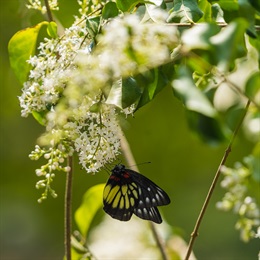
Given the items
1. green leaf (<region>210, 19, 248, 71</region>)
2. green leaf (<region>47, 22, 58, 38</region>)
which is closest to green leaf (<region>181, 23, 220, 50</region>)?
green leaf (<region>210, 19, 248, 71</region>)

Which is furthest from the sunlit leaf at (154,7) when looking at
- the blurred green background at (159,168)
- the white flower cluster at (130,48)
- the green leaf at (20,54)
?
the blurred green background at (159,168)

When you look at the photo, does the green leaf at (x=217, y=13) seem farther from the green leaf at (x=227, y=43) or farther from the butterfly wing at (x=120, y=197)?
the butterfly wing at (x=120, y=197)

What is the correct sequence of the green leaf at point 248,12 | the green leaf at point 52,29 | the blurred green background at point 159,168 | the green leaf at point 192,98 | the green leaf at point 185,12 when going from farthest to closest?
the blurred green background at point 159,168, the green leaf at point 52,29, the green leaf at point 185,12, the green leaf at point 248,12, the green leaf at point 192,98

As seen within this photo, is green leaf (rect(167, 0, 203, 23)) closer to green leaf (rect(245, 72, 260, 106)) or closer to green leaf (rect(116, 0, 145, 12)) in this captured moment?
green leaf (rect(116, 0, 145, 12))

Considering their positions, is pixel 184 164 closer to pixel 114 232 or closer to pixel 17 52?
pixel 114 232

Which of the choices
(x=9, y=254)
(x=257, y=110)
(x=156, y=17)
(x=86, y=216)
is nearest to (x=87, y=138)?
(x=156, y=17)

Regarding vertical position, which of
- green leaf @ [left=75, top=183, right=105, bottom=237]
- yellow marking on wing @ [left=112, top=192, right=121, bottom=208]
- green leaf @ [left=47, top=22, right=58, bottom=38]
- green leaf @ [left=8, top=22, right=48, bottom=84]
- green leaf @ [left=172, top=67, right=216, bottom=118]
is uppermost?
green leaf @ [left=172, top=67, right=216, bottom=118]
